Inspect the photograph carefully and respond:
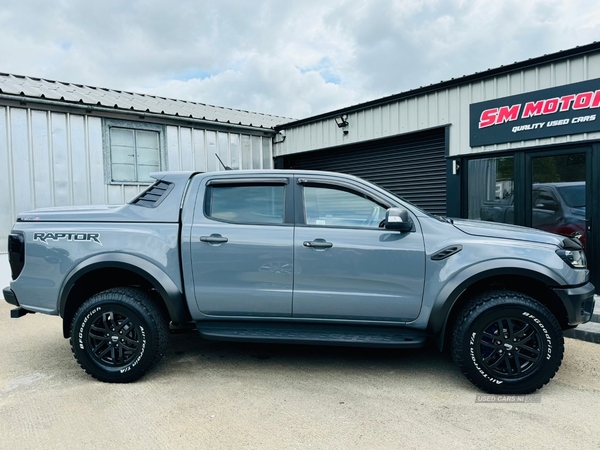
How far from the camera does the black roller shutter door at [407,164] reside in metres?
8.11

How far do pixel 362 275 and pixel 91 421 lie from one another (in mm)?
2282

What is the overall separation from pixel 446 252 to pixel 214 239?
1943 mm

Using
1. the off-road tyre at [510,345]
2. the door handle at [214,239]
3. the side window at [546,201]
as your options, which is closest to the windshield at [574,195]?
the side window at [546,201]

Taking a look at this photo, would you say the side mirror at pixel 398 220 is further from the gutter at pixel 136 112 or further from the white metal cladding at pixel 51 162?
the gutter at pixel 136 112

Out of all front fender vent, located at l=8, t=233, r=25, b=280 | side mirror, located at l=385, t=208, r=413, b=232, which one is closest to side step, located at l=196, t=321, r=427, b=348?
side mirror, located at l=385, t=208, r=413, b=232

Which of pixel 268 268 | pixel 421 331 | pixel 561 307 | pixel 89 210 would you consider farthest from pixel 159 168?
pixel 561 307

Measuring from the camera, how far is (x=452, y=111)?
7449mm

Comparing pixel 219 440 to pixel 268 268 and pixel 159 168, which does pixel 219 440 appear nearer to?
pixel 268 268

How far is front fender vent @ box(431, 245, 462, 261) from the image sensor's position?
3.51m

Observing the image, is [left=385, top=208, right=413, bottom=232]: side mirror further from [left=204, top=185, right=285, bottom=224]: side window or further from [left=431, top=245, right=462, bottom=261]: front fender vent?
[left=204, top=185, right=285, bottom=224]: side window

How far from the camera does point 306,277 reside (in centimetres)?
362

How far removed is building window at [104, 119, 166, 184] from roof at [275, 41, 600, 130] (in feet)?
11.4

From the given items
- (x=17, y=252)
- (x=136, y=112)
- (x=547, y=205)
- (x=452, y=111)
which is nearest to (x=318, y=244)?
(x=17, y=252)

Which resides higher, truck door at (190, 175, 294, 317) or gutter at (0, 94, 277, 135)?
gutter at (0, 94, 277, 135)
